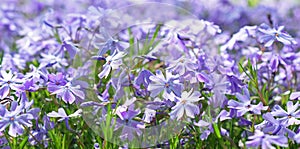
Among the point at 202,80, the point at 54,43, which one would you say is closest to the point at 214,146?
the point at 202,80

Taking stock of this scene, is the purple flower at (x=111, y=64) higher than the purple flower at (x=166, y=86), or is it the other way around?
the purple flower at (x=111, y=64)

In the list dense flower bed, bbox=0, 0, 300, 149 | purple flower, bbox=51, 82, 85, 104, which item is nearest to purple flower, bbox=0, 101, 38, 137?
dense flower bed, bbox=0, 0, 300, 149

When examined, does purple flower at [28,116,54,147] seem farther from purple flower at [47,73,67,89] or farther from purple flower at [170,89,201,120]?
purple flower at [170,89,201,120]

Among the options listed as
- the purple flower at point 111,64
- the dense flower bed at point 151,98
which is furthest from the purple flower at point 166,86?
the purple flower at point 111,64

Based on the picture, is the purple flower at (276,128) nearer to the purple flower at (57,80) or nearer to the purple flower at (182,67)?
the purple flower at (182,67)

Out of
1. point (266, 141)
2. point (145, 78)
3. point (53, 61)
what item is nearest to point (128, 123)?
point (145, 78)
